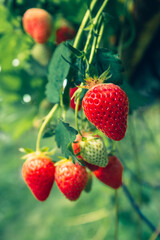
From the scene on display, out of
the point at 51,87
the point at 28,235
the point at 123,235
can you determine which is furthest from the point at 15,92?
the point at 28,235

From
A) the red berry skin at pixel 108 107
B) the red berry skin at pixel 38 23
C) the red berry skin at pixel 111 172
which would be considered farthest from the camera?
the red berry skin at pixel 38 23

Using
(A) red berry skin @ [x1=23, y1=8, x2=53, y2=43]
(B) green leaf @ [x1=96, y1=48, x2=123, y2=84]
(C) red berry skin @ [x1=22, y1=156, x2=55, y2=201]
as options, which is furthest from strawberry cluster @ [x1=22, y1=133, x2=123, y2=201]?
(A) red berry skin @ [x1=23, y1=8, x2=53, y2=43]

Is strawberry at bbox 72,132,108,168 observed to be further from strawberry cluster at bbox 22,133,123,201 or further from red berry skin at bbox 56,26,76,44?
red berry skin at bbox 56,26,76,44

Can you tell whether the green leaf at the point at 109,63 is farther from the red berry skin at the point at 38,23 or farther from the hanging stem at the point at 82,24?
the red berry skin at the point at 38,23

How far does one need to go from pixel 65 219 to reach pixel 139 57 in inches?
61.3

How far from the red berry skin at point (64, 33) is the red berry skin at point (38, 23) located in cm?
4

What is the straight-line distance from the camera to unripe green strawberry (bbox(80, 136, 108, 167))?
373mm

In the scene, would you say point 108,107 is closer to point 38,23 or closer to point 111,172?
point 111,172

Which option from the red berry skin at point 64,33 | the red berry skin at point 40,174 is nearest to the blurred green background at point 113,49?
the red berry skin at point 64,33

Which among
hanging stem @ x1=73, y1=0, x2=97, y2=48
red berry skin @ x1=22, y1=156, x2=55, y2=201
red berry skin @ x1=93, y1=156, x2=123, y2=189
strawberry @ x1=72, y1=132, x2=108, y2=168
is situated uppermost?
hanging stem @ x1=73, y1=0, x2=97, y2=48

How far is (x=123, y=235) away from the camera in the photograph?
1.52 metres

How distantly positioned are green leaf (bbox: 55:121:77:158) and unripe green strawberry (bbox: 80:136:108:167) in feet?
0.11

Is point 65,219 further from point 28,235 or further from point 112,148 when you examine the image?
point 112,148

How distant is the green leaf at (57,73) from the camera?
40cm
